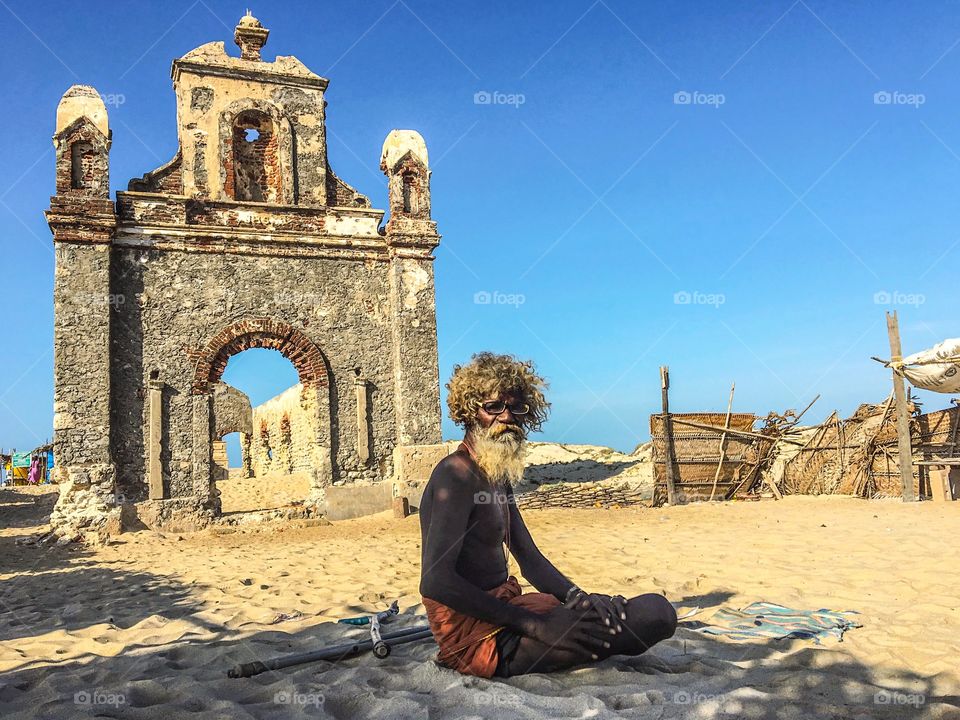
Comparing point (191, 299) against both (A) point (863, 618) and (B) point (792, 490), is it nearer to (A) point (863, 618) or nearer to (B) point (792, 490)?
(A) point (863, 618)

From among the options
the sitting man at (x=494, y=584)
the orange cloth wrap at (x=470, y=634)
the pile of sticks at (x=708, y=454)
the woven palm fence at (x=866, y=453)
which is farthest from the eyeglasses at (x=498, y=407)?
the woven palm fence at (x=866, y=453)

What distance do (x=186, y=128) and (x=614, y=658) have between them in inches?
491

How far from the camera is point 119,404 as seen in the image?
11625mm

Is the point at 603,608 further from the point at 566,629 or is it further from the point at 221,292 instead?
the point at 221,292

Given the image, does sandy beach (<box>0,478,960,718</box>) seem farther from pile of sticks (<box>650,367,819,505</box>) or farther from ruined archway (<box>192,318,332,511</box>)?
pile of sticks (<box>650,367,819,505</box>)

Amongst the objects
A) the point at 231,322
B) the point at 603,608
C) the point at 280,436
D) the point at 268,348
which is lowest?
the point at 603,608

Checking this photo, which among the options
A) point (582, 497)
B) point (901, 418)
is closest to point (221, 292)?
point (582, 497)

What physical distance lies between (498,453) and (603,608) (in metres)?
0.87

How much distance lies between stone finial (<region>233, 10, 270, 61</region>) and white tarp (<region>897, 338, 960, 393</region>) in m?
13.6

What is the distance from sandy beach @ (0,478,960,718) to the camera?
3172mm

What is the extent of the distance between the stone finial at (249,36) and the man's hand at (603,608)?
523 inches

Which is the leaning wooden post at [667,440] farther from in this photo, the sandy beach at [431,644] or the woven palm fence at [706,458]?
the sandy beach at [431,644]

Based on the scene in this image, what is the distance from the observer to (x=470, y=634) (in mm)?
3391

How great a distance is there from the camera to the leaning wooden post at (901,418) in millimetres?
12672
